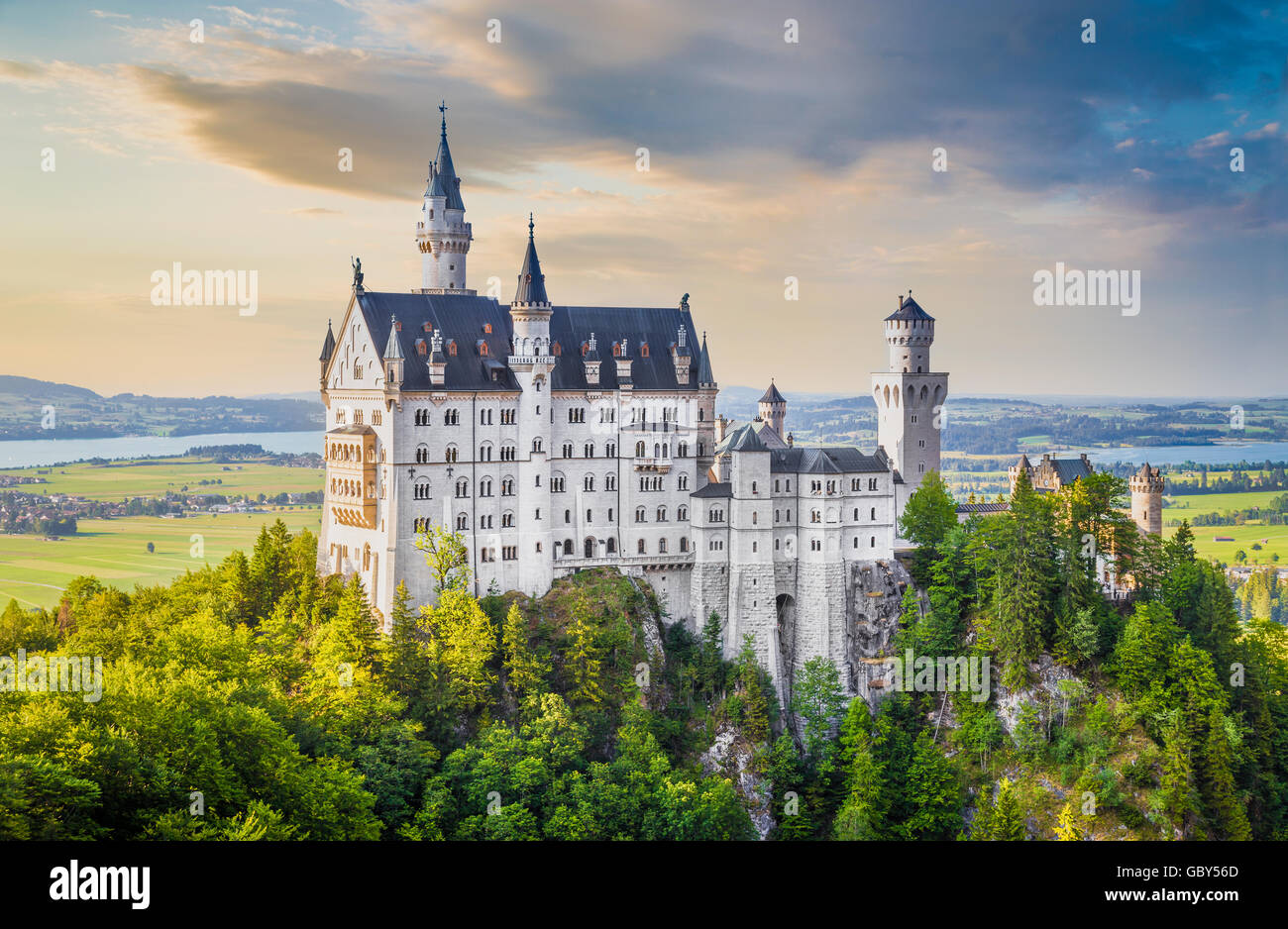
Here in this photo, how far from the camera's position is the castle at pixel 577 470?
6931 centimetres

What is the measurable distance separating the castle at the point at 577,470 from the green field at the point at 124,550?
13016 millimetres

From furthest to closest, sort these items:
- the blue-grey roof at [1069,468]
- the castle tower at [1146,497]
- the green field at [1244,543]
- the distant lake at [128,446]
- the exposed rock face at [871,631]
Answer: the green field at [1244,543] < the distant lake at [128,446] < the blue-grey roof at [1069,468] < the castle tower at [1146,497] < the exposed rock face at [871,631]

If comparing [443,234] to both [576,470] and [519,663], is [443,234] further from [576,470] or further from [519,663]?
[519,663]

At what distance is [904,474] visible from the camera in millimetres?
85750

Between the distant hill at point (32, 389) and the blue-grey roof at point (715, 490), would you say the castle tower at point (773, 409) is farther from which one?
the distant hill at point (32, 389)

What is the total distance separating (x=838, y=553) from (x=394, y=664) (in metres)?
29.0

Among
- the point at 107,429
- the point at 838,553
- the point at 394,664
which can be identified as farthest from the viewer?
the point at 107,429

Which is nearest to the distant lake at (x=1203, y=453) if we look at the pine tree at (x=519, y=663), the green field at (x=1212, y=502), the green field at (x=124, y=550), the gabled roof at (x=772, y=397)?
the green field at (x=1212, y=502)

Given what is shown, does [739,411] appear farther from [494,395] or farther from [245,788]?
[245,788]

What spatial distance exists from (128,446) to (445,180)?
166ft

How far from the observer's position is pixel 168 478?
381ft

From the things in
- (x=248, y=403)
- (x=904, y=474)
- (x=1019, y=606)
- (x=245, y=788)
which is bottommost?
(x=245, y=788)
